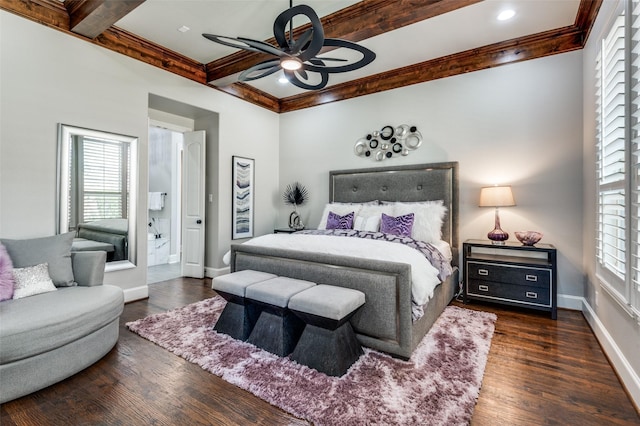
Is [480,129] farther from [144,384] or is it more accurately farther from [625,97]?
[144,384]

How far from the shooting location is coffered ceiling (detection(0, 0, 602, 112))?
2850 millimetres

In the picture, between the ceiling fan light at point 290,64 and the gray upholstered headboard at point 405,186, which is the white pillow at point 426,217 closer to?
the gray upholstered headboard at point 405,186

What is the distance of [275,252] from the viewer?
298 cm

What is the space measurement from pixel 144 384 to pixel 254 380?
28.1 inches

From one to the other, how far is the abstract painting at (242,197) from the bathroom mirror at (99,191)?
1.55 meters

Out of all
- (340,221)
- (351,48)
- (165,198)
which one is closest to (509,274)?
(340,221)

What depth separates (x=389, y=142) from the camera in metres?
4.56

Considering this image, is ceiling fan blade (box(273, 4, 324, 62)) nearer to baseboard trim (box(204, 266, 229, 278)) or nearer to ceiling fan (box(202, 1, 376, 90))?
ceiling fan (box(202, 1, 376, 90))

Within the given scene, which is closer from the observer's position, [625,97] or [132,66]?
[625,97]

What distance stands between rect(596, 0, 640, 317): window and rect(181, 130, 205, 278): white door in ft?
15.6

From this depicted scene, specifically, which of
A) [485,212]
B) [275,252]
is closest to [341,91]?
[485,212]

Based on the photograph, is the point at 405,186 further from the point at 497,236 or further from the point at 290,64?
the point at 290,64

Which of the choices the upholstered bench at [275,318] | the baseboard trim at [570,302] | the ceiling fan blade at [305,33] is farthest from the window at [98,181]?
the baseboard trim at [570,302]

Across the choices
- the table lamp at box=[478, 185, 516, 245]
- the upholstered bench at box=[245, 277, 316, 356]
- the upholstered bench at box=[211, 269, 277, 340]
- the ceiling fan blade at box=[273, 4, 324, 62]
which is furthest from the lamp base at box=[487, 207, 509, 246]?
the ceiling fan blade at box=[273, 4, 324, 62]
